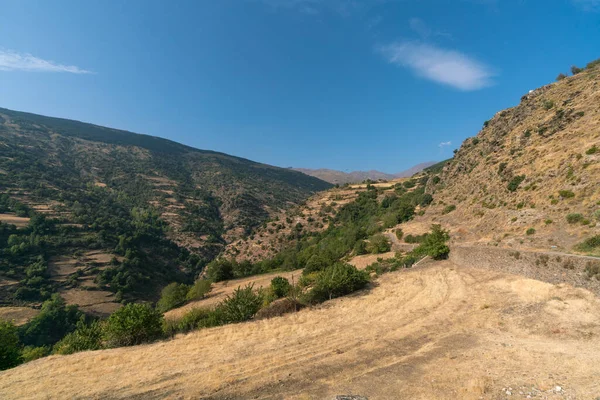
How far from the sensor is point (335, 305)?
16625 millimetres

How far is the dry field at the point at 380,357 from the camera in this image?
7.10 m

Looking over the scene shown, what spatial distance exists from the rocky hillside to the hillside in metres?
64.5

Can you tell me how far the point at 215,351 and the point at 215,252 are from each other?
277 feet

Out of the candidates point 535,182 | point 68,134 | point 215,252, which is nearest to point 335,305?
point 535,182

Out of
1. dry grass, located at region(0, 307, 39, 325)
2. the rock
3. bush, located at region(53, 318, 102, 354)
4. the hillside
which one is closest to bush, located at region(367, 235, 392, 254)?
bush, located at region(53, 318, 102, 354)

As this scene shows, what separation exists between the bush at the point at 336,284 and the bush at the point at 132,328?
30.2ft

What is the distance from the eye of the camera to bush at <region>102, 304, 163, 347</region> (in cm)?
1402

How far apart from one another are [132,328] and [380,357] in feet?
41.7

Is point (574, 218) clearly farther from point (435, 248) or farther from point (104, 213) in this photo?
point (104, 213)

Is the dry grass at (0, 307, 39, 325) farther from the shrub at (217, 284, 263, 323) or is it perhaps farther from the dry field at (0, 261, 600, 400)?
the shrub at (217, 284, 263, 323)

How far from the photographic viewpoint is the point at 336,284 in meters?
18.4

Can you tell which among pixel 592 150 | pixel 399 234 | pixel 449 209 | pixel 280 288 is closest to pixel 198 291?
pixel 280 288

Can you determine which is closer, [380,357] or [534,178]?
[380,357]

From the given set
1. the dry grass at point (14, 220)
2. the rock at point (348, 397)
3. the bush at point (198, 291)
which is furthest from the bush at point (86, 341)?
the dry grass at point (14, 220)
